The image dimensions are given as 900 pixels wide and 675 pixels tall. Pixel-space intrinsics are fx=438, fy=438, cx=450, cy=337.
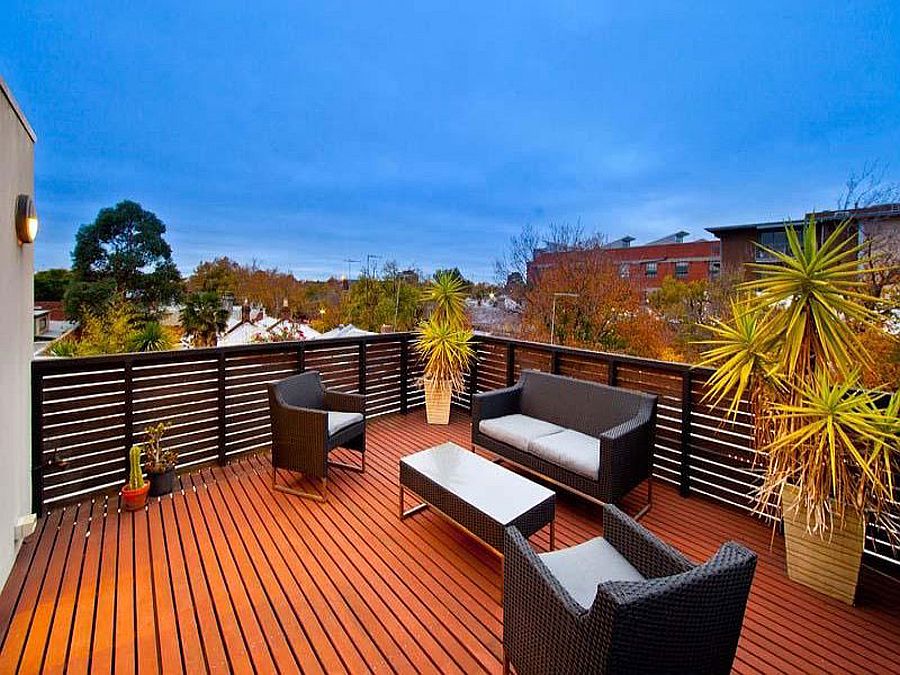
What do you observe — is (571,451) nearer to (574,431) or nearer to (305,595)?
(574,431)

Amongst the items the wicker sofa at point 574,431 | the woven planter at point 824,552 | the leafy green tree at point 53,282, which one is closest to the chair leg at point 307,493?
the wicker sofa at point 574,431

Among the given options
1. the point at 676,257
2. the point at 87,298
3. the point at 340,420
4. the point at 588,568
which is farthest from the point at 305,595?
the point at 676,257

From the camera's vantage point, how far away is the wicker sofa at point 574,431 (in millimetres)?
3045

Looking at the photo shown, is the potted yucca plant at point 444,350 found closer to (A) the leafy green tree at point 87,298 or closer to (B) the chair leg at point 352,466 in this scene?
(B) the chair leg at point 352,466

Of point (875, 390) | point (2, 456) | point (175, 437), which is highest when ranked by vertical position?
point (875, 390)

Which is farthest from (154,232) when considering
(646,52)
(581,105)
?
(646,52)

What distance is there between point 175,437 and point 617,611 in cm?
386

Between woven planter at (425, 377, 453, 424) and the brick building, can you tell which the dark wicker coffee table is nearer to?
woven planter at (425, 377, 453, 424)

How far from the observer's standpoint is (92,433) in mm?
3379

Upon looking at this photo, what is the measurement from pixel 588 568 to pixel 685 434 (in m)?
2.17

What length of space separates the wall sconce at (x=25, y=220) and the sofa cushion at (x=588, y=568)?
3342 millimetres

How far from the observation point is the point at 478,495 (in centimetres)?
265

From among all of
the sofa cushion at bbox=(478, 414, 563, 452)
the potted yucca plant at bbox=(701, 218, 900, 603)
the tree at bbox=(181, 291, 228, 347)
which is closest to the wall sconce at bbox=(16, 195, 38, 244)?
the sofa cushion at bbox=(478, 414, 563, 452)

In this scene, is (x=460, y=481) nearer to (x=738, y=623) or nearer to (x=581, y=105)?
(x=738, y=623)
